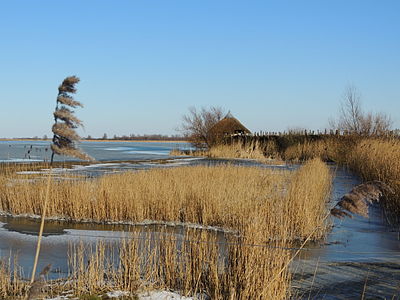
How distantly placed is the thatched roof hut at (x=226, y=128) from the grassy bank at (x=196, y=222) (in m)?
23.2

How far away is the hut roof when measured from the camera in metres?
36.4

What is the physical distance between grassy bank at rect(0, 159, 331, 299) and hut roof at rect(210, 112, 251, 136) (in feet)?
78.4

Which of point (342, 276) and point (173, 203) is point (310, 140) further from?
point (342, 276)

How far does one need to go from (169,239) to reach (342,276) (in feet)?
6.66

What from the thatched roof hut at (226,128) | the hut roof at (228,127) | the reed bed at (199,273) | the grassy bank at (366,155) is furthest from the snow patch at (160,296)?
the hut roof at (228,127)

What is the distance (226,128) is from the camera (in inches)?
1548

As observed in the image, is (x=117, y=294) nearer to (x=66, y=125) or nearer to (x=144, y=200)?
(x=66, y=125)

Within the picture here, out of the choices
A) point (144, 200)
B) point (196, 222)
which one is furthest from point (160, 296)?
point (144, 200)

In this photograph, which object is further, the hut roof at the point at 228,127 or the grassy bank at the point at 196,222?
the hut roof at the point at 228,127

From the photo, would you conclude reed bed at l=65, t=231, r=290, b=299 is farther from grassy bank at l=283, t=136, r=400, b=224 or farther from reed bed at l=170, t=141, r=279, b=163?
reed bed at l=170, t=141, r=279, b=163

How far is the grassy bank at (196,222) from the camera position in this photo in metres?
3.95

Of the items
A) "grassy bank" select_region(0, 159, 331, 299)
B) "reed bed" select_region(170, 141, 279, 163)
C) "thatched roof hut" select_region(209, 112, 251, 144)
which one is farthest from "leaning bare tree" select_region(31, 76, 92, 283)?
"thatched roof hut" select_region(209, 112, 251, 144)

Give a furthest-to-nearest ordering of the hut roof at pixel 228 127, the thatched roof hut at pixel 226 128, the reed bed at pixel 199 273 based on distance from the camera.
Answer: the hut roof at pixel 228 127
the thatched roof hut at pixel 226 128
the reed bed at pixel 199 273

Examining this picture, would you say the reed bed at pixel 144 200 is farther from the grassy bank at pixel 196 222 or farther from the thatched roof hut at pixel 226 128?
the thatched roof hut at pixel 226 128
